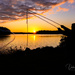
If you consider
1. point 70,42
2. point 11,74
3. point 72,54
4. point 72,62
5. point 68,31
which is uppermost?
point 68,31

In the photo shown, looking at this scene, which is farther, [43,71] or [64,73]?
[43,71]

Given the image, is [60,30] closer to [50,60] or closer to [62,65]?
[62,65]

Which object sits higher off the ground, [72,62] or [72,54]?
[72,54]

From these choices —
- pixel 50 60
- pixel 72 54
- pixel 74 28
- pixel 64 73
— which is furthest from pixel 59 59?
pixel 74 28

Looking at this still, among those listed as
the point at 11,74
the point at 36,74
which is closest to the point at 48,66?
the point at 36,74

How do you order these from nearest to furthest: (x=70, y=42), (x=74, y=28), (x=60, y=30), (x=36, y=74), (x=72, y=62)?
(x=60, y=30), (x=74, y=28), (x=70, y=42), (x=72, y=62), (x=36, y=74)

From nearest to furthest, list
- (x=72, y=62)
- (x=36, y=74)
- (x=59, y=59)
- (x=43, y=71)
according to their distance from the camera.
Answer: (x=72, y=62), (x=36, y=74), (x=43, y=71), (x=59, y=59)

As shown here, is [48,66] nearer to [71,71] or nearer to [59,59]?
[59,59]

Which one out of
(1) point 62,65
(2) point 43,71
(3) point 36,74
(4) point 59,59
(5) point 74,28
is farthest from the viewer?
(4) point 59,59

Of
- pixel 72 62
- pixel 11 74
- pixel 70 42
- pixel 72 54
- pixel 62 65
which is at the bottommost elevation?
pixel 11 74

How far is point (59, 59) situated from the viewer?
9.70 metres

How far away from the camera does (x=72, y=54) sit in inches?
268

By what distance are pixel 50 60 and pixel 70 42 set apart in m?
4.21

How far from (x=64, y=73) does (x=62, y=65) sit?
1189mm
